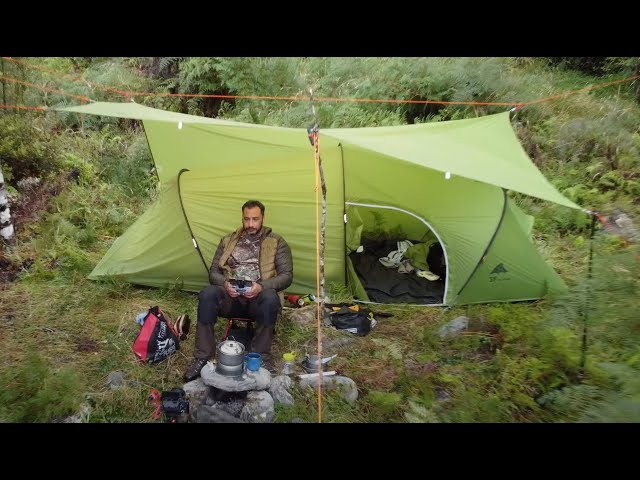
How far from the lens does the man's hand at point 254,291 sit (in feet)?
11.9

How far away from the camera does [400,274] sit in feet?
15.7

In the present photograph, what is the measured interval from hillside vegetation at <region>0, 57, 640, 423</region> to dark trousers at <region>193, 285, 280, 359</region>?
32cm

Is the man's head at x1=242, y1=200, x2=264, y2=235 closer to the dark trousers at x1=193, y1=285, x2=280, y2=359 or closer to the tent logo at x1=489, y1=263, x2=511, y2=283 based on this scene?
the dark trousers at x1=193, y1=285, x2=280, y2=359

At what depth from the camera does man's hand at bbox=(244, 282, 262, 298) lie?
3619 mm

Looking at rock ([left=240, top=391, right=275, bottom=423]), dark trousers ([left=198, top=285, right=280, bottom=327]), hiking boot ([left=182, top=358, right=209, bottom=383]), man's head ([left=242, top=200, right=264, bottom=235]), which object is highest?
man's head ([left=242, top=200, right=264, bottom=235])

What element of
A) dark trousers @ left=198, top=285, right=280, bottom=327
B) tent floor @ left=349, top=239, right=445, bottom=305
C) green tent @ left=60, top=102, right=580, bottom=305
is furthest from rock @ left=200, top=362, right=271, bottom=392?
tent floor @ left=349, top=239, right=445, bottom=305

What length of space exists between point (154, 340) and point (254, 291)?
802 millimetres

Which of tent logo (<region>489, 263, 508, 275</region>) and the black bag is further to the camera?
tent logo (<region>489, 263, 508, 275</region>)

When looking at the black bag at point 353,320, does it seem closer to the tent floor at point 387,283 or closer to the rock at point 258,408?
the tent floor at point 387,283

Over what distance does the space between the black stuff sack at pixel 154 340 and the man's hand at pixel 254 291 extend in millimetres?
659

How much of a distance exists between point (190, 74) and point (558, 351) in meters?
7.01

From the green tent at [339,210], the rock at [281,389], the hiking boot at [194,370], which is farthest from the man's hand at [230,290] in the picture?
the green tent at [339,210]

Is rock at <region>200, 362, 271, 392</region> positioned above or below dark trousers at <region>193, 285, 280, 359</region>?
below

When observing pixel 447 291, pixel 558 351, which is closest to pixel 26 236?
pixel 447 291
